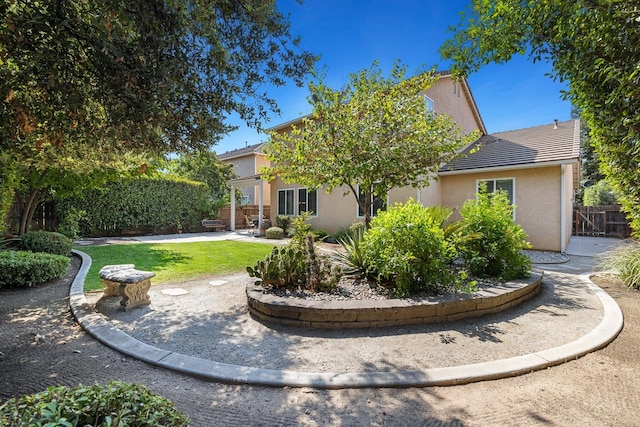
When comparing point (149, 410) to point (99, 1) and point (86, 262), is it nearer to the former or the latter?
point (99, 1)

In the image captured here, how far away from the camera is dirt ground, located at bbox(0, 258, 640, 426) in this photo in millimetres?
2488

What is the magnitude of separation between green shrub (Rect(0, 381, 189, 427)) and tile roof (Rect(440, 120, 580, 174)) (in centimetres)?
1082

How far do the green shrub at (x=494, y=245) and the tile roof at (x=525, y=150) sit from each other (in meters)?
A: 4.88

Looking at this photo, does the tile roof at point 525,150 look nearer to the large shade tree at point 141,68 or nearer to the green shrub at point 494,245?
the green shrub at point 494,245

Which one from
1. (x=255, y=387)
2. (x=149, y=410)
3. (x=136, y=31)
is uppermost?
(x=136, y=31)

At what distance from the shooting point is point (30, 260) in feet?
20.9

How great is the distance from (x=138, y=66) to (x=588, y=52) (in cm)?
664

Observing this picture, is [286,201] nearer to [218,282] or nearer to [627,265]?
[218,282]

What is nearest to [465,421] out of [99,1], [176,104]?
[176,104]

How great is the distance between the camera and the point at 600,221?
18.0 metres

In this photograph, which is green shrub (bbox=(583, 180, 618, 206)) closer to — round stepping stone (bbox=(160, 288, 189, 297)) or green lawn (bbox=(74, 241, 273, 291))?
green lawn (bbox=(74, 241, 273, 291))

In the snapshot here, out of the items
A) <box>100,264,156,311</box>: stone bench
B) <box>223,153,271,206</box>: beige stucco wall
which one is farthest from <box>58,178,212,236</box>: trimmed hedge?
<box>100,264,156,311</box>: stone bench

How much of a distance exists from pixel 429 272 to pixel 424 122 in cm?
419

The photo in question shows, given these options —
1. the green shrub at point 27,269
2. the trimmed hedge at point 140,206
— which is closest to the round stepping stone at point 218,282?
the green shrub at point 27,269
